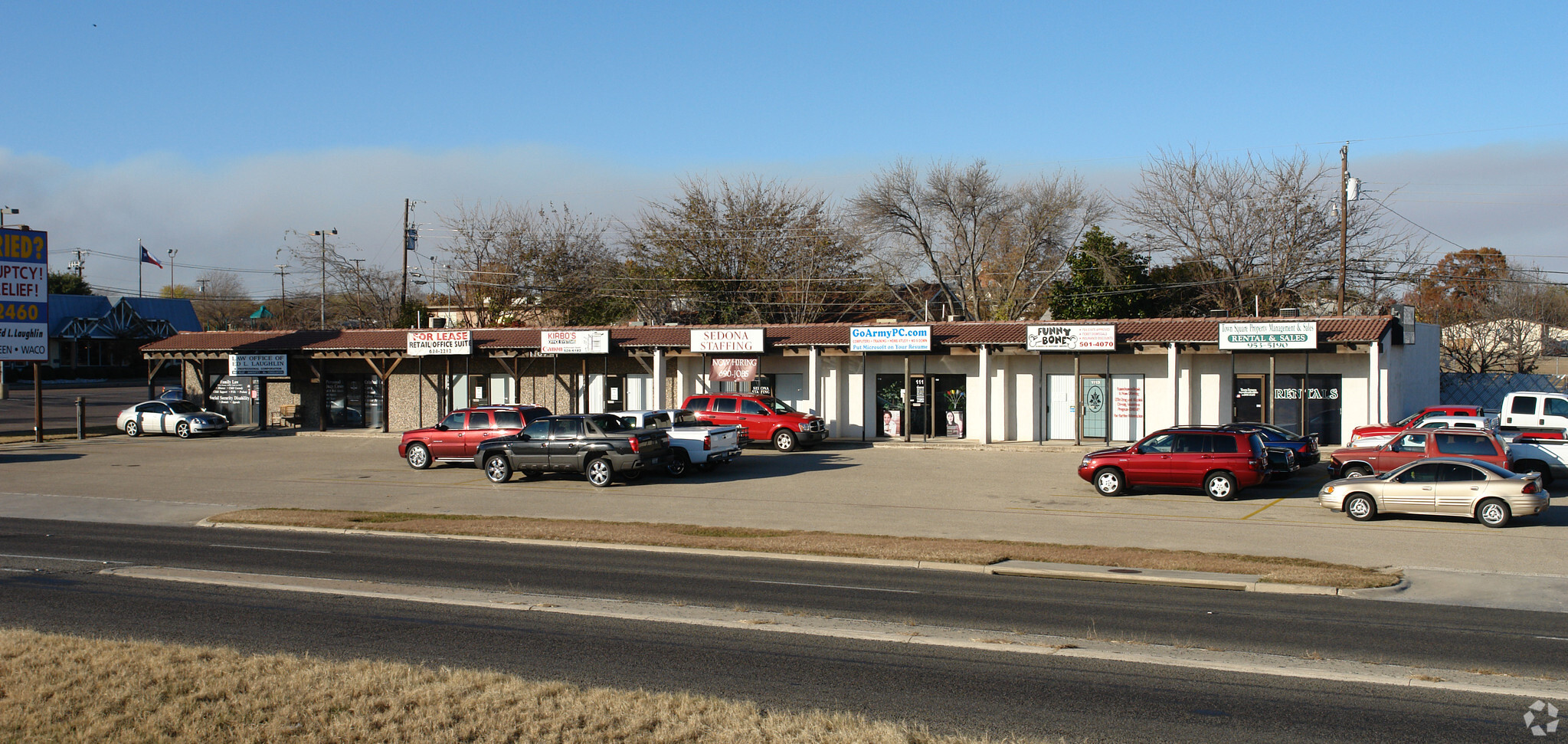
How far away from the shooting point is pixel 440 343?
39469mm

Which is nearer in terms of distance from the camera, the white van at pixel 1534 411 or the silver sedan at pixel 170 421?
the white van at pixel 1534 411

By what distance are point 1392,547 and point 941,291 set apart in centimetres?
4454

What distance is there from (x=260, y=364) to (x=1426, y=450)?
39778 millimetres

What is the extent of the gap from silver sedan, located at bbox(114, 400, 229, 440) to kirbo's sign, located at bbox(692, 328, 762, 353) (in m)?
20.0

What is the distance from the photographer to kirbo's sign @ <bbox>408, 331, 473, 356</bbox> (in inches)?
1547

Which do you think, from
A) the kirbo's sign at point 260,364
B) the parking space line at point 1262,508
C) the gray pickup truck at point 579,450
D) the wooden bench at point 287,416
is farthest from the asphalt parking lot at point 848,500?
the wooden bench at point 287,416

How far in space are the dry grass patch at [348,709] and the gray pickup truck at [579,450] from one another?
52.4 ft

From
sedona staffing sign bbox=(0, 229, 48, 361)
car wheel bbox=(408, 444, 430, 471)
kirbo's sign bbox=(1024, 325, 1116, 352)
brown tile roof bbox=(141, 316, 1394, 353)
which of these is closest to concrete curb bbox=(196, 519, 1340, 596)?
car wheel bbox=(408, 444, 430, 471)

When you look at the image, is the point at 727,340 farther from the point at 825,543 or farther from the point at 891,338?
the point at 825,543

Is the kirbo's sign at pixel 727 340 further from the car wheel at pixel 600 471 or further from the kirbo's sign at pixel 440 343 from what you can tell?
the car wheel at pixel 600 471

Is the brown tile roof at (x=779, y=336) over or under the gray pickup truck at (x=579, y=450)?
over

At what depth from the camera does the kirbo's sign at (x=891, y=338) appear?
111 feet

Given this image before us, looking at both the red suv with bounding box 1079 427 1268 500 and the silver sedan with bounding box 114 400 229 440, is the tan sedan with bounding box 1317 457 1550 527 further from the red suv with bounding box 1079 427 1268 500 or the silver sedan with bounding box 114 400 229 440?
the silver sedan with bounding box 114 400 229 440

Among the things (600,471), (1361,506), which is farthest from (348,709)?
(1361,506)
